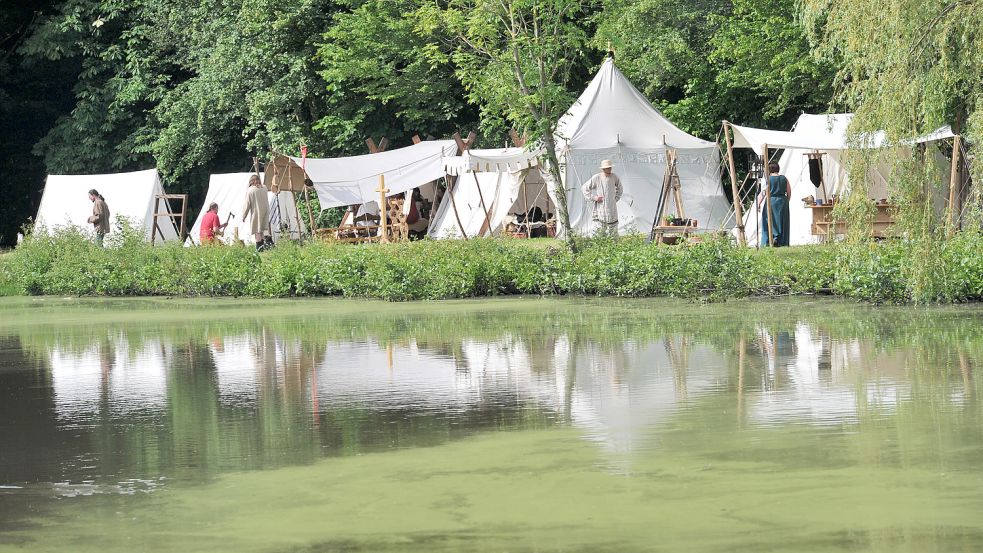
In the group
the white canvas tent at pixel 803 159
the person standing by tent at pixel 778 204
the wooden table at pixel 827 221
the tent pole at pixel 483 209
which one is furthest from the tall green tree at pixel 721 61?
the person standing by tent at pixel 778 204

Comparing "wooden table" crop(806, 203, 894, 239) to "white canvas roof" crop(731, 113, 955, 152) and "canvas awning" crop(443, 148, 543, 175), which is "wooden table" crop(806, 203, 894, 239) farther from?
"canvas awning" crop(443, 148, 543, 175)

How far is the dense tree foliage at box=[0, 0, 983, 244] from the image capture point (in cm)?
3169

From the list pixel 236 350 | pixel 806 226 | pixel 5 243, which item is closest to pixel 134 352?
pixel 236 350

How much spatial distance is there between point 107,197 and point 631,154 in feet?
46.0

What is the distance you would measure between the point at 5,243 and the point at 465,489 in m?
39.2

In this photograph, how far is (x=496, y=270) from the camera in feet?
65.8

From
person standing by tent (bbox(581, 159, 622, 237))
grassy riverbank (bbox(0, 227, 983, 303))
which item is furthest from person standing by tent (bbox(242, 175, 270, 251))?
person standing by tent (bbox(581, 159, 622, 237))

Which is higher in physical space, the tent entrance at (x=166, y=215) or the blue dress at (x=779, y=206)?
the tent entrance at (x=166, y=215)

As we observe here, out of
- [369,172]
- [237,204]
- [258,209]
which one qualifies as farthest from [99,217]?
[237,204]

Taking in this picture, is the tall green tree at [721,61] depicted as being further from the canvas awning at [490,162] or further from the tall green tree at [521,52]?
the tall green tree at [521,52]

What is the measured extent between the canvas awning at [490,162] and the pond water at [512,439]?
12802 millimetres

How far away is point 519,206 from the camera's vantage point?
32.0 metres

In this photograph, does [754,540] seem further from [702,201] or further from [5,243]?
[5,243]

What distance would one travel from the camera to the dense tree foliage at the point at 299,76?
31.7 meters
